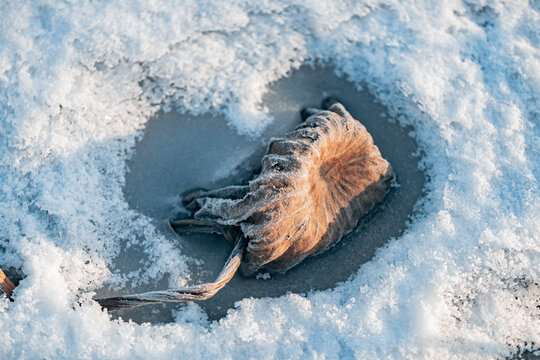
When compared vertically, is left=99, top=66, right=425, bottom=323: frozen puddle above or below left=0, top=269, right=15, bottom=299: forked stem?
above

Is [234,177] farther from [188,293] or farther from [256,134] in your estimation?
[188,293]

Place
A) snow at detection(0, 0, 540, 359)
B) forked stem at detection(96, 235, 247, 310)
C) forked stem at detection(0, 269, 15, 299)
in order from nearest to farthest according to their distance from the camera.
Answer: forked stem at detection(96, 235, 247, 310)
forked stem at detection(0, 269, 15, 299)
snow at detection(0, 0, 540, 359)

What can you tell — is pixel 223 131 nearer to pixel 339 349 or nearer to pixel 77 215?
pixel 77 215

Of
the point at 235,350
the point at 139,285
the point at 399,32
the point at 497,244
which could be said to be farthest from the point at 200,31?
the point at 497,244

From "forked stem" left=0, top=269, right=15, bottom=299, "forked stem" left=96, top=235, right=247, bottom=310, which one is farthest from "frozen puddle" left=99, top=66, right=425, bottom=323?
"forked stem" left=0, top=269, right=15, bottom=299

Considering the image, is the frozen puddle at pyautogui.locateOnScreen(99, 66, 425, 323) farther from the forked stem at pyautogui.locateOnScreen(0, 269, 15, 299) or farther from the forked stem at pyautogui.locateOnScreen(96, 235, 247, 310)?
the forked stem at pyautogui.locateOnScreen(0, 269, 15, 299)

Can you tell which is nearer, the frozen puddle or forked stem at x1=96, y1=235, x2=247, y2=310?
forked stem at x1=96, y1=235, x2=247, y2=310
